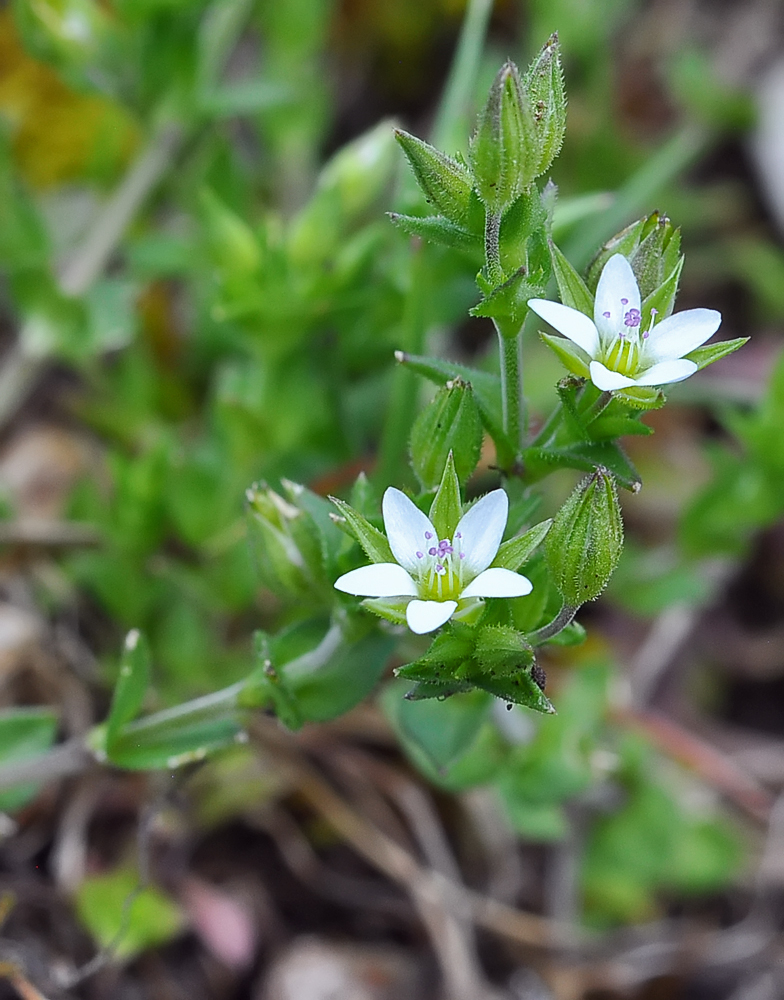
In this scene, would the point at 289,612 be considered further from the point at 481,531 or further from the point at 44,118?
the point at 44,118

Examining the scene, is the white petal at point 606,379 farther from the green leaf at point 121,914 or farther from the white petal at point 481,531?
the green leaf at point 121,914

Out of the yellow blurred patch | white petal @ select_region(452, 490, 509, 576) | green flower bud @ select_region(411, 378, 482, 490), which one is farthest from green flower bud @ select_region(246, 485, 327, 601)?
the yellow blurred patch

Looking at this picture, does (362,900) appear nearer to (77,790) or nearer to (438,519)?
(77,790)

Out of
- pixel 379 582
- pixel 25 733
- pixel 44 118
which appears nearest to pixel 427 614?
pixel 379 582

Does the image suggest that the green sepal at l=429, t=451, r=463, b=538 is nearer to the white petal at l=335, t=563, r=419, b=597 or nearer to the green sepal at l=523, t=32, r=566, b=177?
the white petal at l=335, t=563, r=419, b=597

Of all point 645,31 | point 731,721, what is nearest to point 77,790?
point 731,721

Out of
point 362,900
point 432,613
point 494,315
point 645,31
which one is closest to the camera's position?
point 432,613
